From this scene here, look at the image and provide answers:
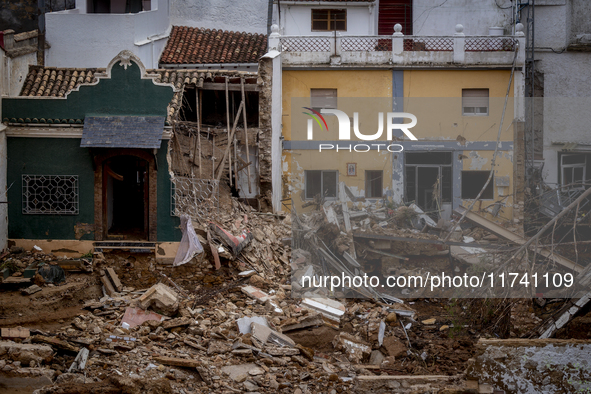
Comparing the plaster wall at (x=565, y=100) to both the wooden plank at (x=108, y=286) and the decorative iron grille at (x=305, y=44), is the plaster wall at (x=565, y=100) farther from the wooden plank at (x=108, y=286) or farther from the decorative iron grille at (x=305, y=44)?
the wooden plank at (x=108, y=286)

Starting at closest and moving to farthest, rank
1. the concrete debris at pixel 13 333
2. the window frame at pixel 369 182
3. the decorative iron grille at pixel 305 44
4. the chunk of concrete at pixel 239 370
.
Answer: the chunk of concrete at pixel 239 370
the concrete debris at pixel 13 333
the window frame at pixel 369 182
the decorative iron grille at pixel 305 44

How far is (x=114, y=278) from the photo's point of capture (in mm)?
12008

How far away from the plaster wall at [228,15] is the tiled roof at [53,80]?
7.50 metres

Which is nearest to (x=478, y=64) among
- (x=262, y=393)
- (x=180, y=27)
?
(x=180, y=27)

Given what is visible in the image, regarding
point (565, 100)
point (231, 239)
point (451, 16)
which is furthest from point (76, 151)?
point (565, 100)

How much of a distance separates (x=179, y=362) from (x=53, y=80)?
28.4 feet

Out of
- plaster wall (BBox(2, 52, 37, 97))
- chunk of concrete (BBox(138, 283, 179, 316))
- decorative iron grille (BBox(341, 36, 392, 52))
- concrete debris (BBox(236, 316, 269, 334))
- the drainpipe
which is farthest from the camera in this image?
decorative iron grille (BBox(341, 36, 392, 52))

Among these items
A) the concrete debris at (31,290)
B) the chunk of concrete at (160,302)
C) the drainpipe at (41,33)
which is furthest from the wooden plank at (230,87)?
the concrete debris at (31,290)

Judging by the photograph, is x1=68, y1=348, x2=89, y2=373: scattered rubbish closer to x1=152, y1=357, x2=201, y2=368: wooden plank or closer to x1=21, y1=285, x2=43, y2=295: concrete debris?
x1=152, y1=357, x2=201, y2=368: wooden plank

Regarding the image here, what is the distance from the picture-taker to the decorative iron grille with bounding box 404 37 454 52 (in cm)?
1862

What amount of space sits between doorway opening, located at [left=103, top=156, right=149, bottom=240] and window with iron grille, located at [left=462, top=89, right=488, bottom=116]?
34.4 ft

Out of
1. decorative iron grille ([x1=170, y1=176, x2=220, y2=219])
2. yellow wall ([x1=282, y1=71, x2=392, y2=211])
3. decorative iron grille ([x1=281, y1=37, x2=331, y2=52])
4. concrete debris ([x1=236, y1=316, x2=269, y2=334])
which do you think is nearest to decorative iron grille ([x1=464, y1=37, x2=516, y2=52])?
yellow wall ([x1=282, y1=71, x2=392, y2=211])

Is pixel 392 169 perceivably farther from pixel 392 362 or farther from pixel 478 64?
pixel 392 362

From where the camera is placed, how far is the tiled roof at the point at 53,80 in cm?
1362
